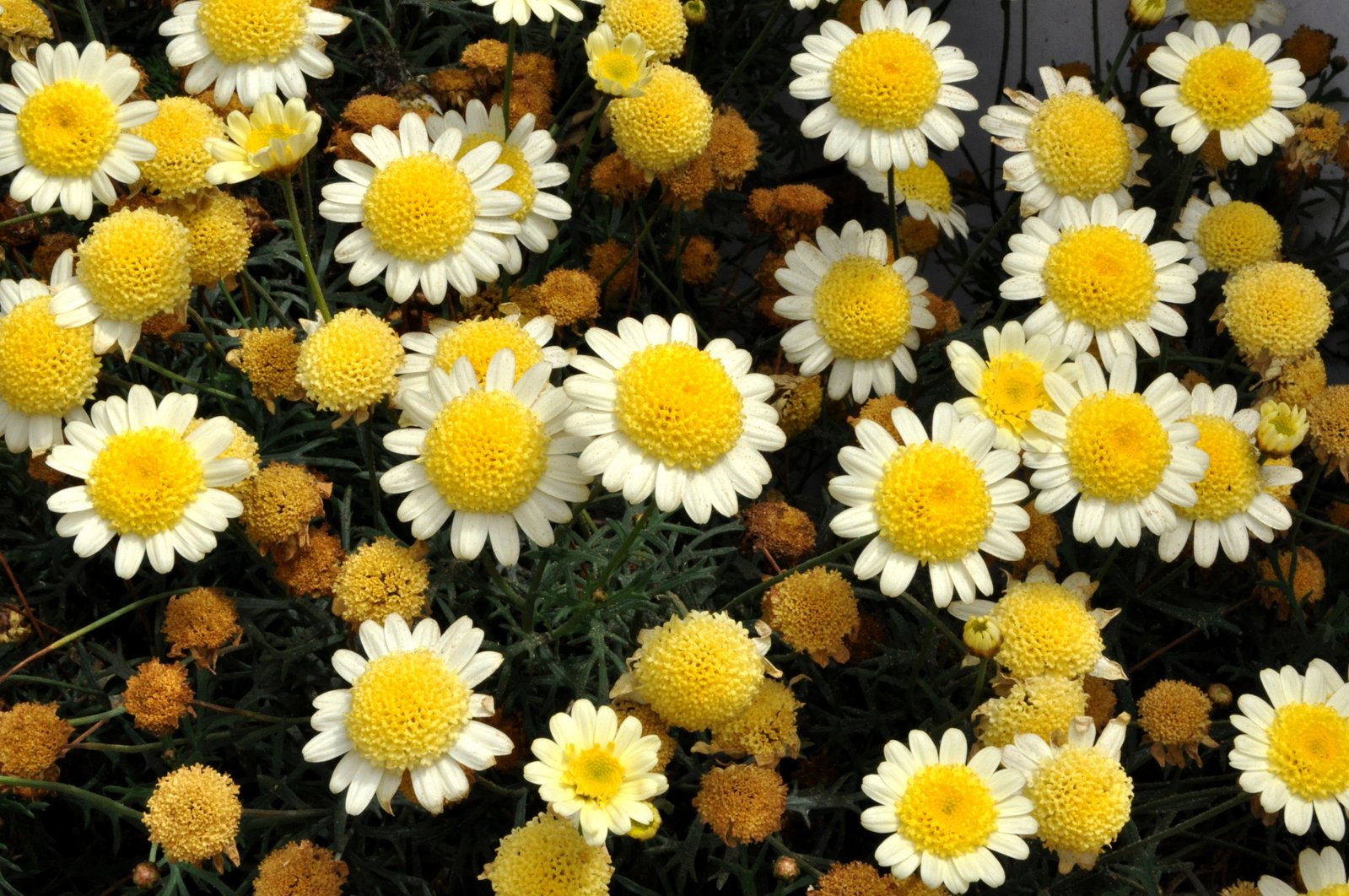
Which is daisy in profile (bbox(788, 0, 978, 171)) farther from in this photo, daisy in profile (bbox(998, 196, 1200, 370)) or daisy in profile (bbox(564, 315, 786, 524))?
daisy in profile (bbox(564, 315, 786, 524))

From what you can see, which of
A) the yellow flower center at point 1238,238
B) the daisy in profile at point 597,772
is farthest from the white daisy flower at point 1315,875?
the yellow flower center at point 1238,238

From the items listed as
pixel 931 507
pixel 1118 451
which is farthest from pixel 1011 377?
pixel 931 507

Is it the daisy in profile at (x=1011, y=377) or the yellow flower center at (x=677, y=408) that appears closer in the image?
the yellow flower center at (x=677, y=408)

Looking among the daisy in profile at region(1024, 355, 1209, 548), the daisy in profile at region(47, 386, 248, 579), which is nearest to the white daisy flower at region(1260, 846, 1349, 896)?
the daisy in profile at region(1024, 355, 1209, 548)

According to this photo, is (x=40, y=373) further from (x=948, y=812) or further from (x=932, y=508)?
(x=948, y=812)

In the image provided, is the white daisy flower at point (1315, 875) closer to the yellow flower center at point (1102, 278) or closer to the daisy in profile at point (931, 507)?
the daisy in profile at point (931, 507)

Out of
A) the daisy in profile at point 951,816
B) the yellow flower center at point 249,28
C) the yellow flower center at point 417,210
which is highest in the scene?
the yellow flower center at point 249,28

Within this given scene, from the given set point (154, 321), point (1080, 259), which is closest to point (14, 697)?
point (154, 321)
